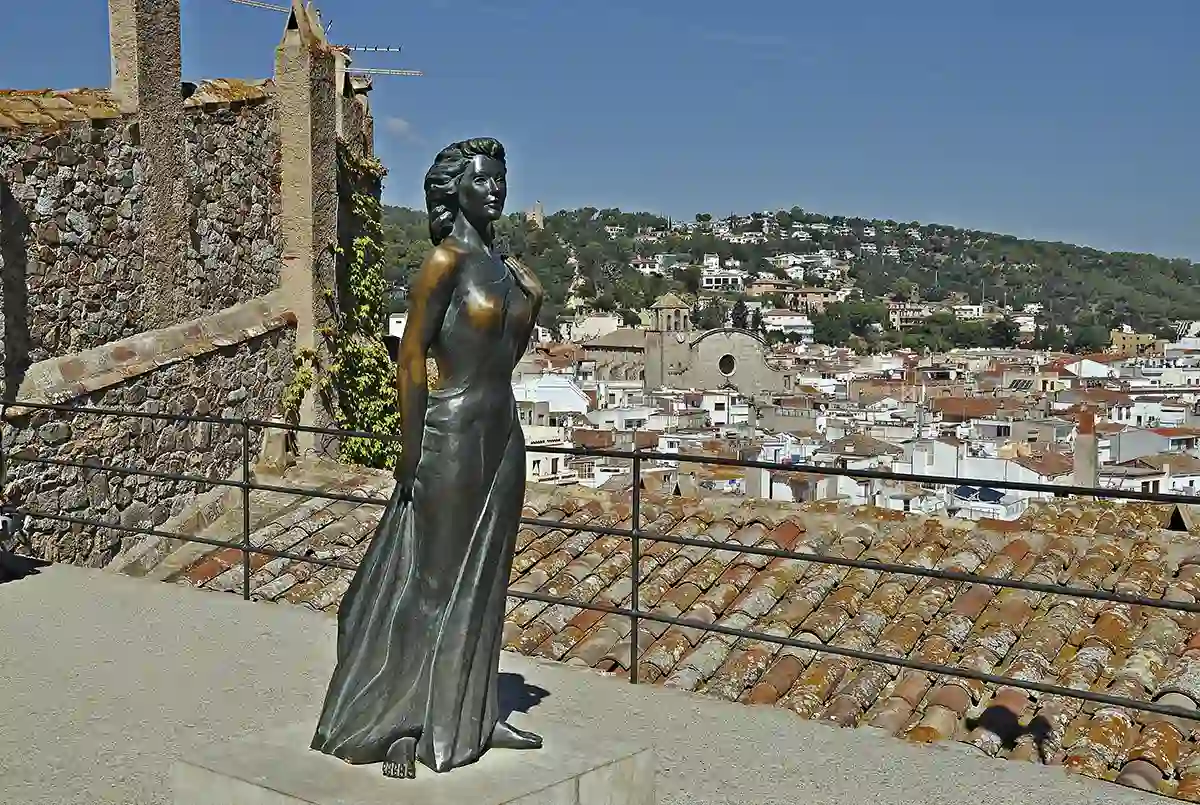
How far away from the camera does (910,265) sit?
575ft

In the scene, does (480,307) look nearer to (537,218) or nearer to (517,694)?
(517,694)

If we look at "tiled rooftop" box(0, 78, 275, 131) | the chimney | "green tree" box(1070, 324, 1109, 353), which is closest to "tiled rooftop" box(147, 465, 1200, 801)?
"tiled rooftop" box(0, 78, 275, 131)

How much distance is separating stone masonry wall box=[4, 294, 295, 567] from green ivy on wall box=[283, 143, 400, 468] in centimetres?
40

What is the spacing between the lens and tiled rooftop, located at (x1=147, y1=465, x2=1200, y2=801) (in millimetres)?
5520

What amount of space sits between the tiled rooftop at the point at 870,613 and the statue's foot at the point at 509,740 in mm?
1505

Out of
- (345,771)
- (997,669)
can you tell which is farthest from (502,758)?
(997,669)

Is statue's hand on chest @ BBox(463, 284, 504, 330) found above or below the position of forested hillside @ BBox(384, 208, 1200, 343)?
below

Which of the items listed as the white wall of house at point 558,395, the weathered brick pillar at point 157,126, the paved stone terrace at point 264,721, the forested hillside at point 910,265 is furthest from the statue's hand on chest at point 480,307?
the forested hillside at point 910,265

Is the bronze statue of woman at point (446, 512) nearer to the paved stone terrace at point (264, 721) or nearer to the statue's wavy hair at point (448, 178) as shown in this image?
the statue's wavy hair at point (448, 178)

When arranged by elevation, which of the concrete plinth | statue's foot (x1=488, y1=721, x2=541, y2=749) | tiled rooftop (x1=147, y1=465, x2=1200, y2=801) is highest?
statue's foot (x1=488, y1=721, x2=541, y2=749)

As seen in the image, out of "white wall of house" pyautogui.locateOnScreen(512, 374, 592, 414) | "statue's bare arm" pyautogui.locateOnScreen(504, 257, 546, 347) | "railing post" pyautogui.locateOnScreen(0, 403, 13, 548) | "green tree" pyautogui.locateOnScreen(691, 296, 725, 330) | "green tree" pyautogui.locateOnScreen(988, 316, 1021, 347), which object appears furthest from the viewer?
"green tree" pyautogui.locateOnScreen(988, 316, 1021, 347)

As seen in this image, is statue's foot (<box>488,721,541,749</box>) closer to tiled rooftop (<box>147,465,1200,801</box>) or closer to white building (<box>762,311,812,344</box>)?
tiled rooftop (<box>147,465,1200,801</box>)

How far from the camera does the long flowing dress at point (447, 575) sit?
3445mm

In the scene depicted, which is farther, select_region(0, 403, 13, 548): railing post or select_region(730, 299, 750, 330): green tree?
select_region(730, 299, 750, 330): green tree
